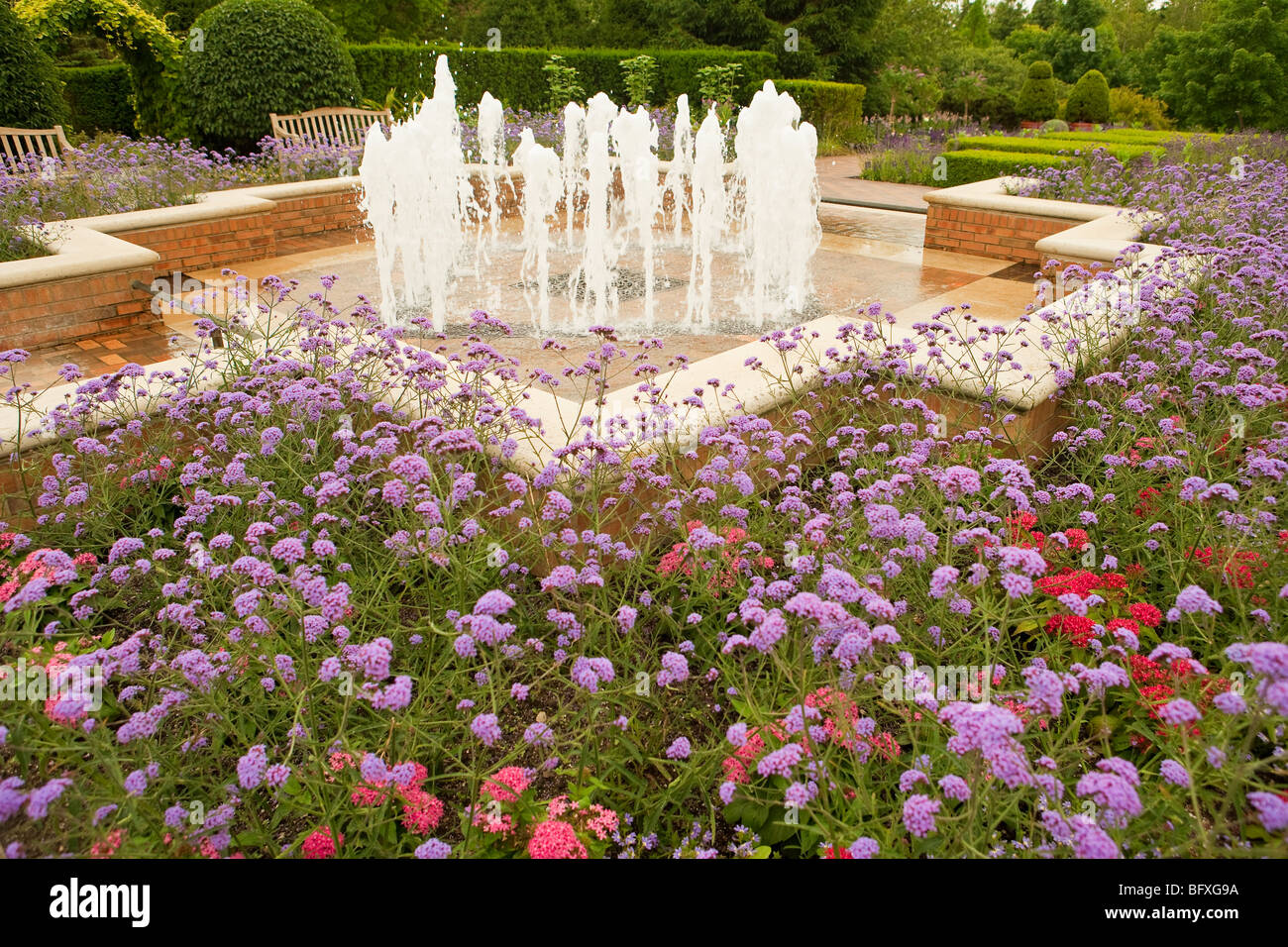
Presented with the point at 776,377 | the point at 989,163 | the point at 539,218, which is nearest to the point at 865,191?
the point at 989,163

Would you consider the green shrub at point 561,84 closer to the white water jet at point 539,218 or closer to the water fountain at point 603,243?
the white water jet at point 539,218

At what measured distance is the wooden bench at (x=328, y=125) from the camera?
10.8 metres

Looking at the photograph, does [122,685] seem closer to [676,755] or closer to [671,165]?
[676,755]

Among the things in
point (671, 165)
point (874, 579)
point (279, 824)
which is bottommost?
point (279, 824)


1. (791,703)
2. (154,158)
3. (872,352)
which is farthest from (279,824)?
(154,158)

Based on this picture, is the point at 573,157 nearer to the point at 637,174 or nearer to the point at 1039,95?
the point at 637,174

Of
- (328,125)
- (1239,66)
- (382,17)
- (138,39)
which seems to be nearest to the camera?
(328,125)

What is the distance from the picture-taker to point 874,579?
7.02ft

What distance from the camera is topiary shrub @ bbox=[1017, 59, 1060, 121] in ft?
75.4

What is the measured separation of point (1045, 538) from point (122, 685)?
3.01 metres

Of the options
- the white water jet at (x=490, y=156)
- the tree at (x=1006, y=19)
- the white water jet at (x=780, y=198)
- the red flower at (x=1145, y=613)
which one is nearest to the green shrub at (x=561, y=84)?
the white water jet at (x=490, y=156)

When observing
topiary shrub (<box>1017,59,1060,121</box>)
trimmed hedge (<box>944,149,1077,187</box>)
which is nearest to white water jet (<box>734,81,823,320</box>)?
trimmed hedge (<box>944,149,1077,187</box>)

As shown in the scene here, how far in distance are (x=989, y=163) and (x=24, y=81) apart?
12.2m

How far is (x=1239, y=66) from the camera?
58.1 ft
